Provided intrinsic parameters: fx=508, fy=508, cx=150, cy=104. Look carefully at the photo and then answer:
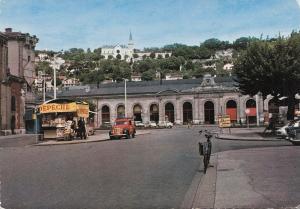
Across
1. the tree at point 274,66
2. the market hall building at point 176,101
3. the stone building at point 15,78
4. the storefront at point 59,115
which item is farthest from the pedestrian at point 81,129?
the market hall building at point 176,101

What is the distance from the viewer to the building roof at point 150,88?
100500 mm

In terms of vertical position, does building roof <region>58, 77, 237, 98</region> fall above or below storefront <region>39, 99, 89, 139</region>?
above

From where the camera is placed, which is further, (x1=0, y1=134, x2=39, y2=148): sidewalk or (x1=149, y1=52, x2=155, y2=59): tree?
(x1=149, y1=52, x2=155, y2=59): tree

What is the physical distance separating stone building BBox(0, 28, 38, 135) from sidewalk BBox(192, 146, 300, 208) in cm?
4606

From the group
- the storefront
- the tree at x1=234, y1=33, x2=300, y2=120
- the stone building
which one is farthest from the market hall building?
the storefront

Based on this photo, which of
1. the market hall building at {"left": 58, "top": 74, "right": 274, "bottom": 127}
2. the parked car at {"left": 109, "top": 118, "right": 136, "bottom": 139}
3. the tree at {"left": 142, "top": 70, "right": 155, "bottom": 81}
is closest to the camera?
the parked car at {"left": 109, "top": 118, "right": 136, "bottom": 139}

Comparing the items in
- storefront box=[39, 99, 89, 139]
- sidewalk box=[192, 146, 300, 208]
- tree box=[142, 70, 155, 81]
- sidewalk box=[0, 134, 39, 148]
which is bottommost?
sidewalk box=[192, 146, 300, 208]

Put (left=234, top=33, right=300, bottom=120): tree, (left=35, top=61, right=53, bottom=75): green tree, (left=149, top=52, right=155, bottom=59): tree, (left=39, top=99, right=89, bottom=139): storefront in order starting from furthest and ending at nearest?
(left=149, top=52, right=155, bottom=59): tree, (left=35, top=61, right=53, bottom=75): green tree, (left=39, top=99, right=89, bottom=139): storefront, (left=234, top=33, right=300, bottom=120): tree

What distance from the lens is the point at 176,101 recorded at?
332 feet

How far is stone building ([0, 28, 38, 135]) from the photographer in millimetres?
60562

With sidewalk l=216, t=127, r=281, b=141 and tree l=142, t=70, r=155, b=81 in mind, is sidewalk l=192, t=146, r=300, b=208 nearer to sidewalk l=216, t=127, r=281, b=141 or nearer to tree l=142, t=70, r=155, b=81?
sidewalk l=216, t=127, r=281, b=141

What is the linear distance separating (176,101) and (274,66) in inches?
2464

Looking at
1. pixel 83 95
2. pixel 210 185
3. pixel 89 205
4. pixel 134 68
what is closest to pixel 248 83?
pixel 210 185

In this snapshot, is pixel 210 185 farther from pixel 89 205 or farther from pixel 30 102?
pixel 30 102
